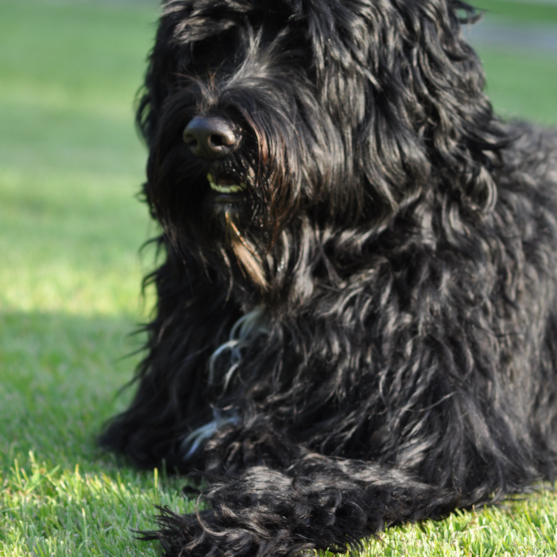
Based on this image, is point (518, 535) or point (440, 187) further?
point (440, 187)

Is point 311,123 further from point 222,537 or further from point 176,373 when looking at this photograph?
point 222,537

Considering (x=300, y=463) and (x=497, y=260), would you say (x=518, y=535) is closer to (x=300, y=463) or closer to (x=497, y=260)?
(x=300, y=463)

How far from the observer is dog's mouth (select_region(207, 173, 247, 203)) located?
3.09 meters

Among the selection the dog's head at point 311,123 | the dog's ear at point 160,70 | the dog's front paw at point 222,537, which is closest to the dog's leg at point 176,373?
the dog's head at point 311,123

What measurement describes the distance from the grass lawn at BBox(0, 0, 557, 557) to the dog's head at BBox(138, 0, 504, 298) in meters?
0.65

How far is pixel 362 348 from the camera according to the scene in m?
3.27

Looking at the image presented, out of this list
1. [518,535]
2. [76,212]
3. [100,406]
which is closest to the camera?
[518,535]

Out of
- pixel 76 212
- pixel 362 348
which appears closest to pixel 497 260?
pixel 362 348

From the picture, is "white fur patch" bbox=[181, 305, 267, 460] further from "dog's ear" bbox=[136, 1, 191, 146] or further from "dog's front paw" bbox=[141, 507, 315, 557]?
"dog's ear" bbox=[136, 1, 191, 146]

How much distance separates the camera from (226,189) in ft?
10.3

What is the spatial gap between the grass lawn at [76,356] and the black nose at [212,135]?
Answer: 3.32ft

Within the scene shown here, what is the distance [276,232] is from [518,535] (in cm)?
145

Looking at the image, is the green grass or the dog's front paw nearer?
the dog's front paw

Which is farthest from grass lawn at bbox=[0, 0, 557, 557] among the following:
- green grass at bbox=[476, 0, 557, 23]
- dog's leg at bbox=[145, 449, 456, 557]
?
green grass at bbox=[476, 0, 557, 23]
